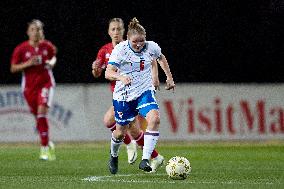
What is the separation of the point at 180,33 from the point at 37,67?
40.2 feet

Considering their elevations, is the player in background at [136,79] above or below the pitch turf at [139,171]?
above

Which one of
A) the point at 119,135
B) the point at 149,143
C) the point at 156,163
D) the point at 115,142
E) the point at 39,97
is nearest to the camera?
the point at 149,143

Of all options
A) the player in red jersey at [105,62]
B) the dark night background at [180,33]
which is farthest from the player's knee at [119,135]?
the dark night background at [180,33]

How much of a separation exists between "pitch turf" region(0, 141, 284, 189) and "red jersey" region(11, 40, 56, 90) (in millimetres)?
1285

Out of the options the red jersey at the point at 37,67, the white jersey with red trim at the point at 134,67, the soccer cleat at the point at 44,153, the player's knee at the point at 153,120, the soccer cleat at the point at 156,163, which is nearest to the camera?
the player's knee at the point at 153,120

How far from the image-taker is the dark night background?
28.0m

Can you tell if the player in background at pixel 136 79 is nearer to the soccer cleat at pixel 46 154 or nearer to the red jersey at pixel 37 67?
the soccer cleat at pixel 46 154

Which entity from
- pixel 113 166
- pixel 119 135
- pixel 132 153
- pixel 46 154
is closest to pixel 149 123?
pixel 119 135

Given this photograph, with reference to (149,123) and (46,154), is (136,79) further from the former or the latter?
(46,154)

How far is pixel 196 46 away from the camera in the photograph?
92.2ft

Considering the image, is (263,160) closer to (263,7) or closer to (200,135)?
(200,135)

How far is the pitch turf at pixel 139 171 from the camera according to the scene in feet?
35.6

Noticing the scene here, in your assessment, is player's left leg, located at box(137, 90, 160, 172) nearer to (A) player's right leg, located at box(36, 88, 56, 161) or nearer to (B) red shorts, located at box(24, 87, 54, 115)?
(A) player's right leg, located at box(36, 88, 56, 161)

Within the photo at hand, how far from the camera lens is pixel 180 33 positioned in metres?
28.4
